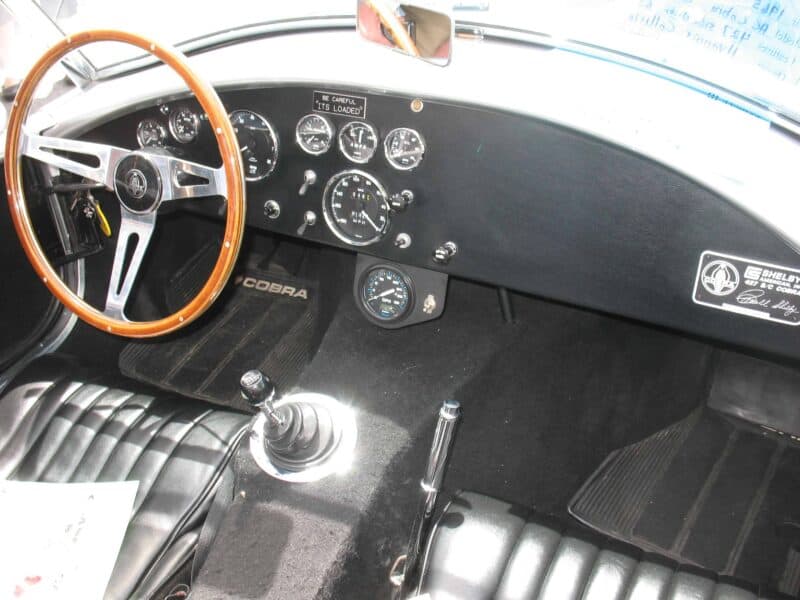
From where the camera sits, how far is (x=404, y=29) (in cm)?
143

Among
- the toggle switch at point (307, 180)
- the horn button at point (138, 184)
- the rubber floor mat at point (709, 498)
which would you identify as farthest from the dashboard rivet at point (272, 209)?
the rubber floor mat at point (709, 498)

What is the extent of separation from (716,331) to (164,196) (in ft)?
4.05

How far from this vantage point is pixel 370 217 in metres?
1.74

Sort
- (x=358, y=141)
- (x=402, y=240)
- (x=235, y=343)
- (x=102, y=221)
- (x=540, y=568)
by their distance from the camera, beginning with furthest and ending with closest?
(x=235, y=343) < (x=102, y=221) < (x=402, y=240) < (x=358, y=141) < (x=540, y=568)

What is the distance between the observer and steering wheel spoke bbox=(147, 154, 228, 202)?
4.80 feet

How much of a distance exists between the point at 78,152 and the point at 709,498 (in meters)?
1.87

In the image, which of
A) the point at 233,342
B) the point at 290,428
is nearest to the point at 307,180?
the point at 290,428

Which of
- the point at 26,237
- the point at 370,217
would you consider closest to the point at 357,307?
the point at 370,217

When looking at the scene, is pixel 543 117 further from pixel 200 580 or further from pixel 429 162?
pixel 200 580

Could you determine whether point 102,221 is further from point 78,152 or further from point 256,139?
point 256,139

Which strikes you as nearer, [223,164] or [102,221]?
[223,164]

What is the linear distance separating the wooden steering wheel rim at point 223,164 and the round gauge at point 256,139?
0.26 m

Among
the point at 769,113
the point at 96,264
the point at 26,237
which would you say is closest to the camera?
the point at 769,113

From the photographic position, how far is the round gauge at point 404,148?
1544mm
